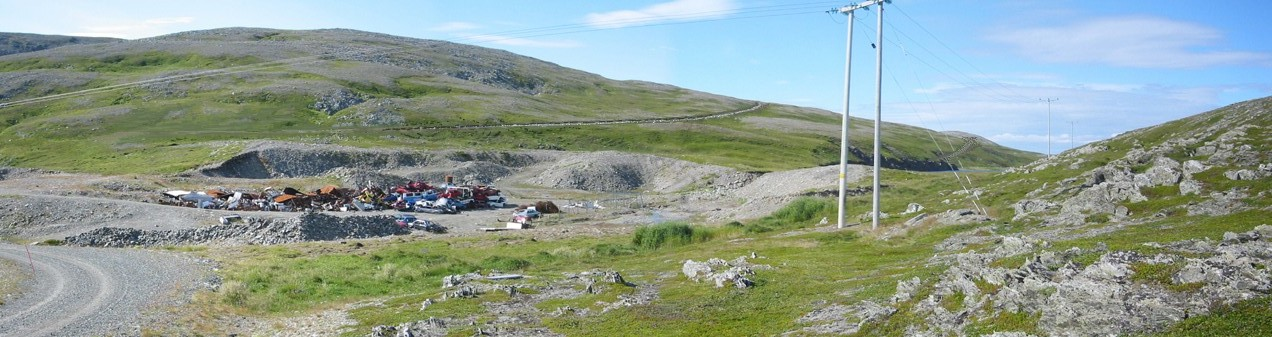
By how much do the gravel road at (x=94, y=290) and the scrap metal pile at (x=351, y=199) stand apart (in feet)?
95.7

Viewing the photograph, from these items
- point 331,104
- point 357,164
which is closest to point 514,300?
point 357,164

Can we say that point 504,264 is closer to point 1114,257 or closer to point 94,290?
point 94,290

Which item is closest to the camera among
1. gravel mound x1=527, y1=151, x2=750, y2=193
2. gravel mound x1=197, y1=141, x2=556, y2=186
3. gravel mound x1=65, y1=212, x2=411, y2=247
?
gravel mound x1=65, y1=212, x2=411, y2=247

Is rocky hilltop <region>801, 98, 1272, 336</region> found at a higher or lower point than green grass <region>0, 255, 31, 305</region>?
higher

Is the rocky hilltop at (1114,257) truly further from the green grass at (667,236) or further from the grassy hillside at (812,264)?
the green grass at (667,236)

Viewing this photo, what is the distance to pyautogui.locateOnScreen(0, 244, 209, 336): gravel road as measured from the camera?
33750 millimetres

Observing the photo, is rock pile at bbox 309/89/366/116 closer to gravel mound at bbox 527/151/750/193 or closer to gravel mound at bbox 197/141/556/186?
gravel mound at bbox 197/141/556/186

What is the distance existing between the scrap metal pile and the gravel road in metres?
29.2

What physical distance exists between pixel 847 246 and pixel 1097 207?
12404mm

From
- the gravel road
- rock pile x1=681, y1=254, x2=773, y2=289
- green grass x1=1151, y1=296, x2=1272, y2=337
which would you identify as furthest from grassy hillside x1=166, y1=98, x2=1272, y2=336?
the gravel road

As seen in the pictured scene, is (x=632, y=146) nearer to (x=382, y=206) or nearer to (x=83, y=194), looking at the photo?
(x=382, y=206)

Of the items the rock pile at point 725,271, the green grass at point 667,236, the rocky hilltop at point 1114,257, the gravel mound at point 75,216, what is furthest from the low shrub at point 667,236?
the gravel mound at point 75,216

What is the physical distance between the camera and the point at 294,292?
41938 mm

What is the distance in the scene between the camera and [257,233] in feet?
233
